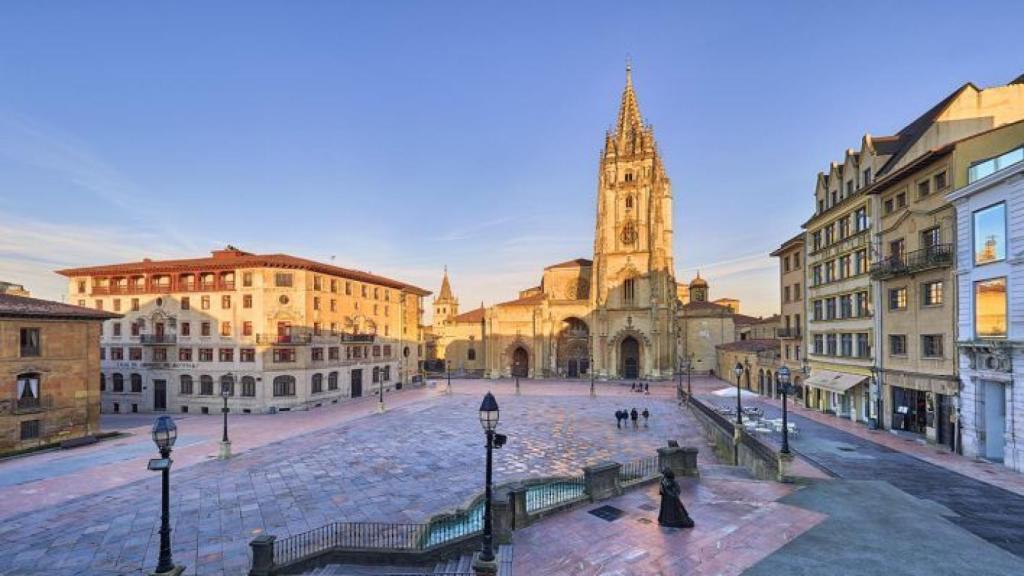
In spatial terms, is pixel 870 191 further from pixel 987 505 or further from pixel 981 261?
pixel 987 505

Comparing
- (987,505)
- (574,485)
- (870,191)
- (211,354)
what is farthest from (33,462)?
(870,191)

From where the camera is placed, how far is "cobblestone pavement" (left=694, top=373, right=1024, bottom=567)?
468 inches

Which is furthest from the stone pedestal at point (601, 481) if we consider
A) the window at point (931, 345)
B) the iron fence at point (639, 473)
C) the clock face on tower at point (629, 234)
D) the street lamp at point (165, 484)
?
the clock face on tower at point (629, 234)

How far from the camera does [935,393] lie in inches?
846

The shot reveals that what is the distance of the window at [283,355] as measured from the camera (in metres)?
39.6

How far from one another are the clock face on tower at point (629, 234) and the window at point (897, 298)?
4190cm

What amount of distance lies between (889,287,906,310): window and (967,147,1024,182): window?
6819 mm

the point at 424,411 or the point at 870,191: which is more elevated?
the point at 870,191

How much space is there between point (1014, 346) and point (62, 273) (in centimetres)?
6641

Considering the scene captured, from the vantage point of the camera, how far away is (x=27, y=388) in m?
25.9

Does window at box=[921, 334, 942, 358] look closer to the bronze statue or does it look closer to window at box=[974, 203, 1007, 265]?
window at box=[974, 203, 1007, 265]

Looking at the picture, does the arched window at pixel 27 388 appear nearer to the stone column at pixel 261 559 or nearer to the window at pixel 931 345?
the stone column at pixel 261 559

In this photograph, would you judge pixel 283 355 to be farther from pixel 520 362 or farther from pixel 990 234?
pixel 990 234

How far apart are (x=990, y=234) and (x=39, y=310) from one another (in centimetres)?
4674
